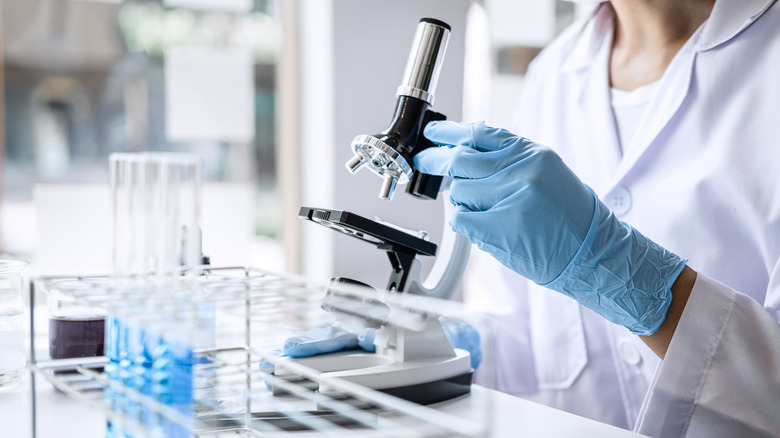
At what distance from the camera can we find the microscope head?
94 cm

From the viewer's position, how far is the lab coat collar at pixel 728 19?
47.3 inches

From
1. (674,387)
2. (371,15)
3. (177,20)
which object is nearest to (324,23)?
(371,15)

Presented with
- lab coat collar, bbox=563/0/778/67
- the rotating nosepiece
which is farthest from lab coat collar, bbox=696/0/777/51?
the rotating nosepiece

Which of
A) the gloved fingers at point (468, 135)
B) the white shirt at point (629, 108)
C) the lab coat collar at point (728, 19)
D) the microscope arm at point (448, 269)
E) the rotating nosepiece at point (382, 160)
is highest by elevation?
the lab coat collar at point (728, 19)

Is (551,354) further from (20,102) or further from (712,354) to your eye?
(20,102)

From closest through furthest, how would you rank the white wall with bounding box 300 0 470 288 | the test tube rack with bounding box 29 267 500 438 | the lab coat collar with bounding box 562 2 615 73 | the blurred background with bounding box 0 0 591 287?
the test tube rack with bounding box 29 267 500 438 → the lab coat collar with bounding box 562 2 615 73 → the blurred background with bounding box 0 0 591 287 → the white wall with bounding box 300 0 470 288

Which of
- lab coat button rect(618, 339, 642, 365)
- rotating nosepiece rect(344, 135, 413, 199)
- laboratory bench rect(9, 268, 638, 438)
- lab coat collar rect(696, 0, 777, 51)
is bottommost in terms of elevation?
lab coat button rect(618, 339, 642, 365)

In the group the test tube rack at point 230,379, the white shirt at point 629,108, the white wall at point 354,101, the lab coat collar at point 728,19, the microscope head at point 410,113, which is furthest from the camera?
the white wall at point 354,101

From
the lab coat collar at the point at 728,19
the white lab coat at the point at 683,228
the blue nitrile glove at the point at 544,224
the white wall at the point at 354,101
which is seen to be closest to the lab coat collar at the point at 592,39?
the white lab coat at the point at 683,228

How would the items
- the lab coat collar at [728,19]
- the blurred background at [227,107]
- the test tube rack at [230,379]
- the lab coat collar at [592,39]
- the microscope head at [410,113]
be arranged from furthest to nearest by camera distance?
the blurred background at [227,107] → the lab coat collar at [592,39] → the lab coat collar at [728,19] → the microscope head at [410,113] → the test tube rack at [230,379]

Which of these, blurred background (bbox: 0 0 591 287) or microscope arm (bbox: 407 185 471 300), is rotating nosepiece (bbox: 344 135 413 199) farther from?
blurred background (bbox: 0 0 591 287)

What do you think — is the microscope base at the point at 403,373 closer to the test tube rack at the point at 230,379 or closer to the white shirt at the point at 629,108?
the test tube rack at the point at 230,379

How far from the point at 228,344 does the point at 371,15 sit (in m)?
1.91

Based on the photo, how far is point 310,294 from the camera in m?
0.82
